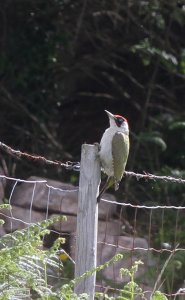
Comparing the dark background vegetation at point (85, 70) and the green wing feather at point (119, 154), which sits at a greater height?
the dark background vegetation at point (85, 70)

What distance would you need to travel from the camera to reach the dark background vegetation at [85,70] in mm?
11445

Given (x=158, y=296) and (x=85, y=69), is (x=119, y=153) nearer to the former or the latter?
(x=158, y=296)

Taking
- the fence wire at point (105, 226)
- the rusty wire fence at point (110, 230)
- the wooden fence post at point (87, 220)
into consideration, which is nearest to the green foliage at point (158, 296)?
the wooden fence post at point (87, 220)

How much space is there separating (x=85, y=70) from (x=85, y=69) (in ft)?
0.05

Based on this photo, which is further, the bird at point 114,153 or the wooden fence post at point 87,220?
the bird at point 114,153

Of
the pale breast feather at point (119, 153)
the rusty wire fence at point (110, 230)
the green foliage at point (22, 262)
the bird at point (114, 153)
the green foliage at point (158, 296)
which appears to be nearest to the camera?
the green foliage at point (22, 262)

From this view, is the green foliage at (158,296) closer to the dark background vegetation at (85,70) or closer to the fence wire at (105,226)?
the fence wire at (105,226)

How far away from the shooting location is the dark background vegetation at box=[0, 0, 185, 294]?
37.6 feet

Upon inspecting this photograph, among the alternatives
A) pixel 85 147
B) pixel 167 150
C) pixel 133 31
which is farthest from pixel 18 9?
pixel 85 147

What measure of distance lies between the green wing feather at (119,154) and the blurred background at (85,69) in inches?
209

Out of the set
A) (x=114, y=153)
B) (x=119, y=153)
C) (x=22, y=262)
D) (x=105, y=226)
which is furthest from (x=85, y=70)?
(x=22, y=262)

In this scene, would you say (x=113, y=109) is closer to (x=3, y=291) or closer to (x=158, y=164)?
(x=158, y=164)

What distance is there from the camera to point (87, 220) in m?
4.79

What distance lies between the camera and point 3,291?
14.3 ft
